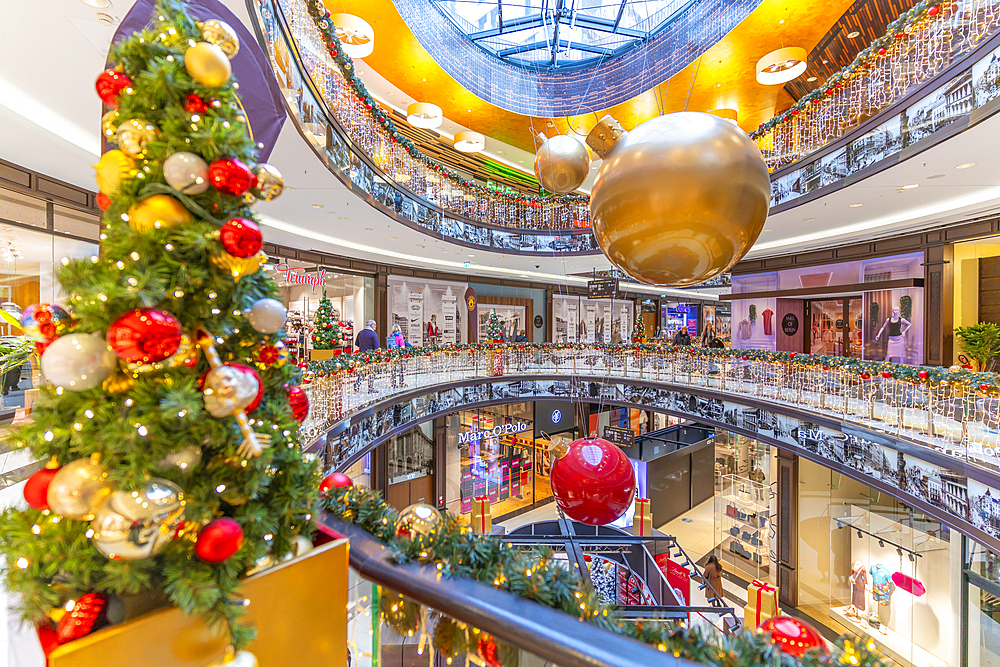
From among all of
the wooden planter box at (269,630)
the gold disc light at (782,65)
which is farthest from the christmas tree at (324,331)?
the gold disc light at (782,65)

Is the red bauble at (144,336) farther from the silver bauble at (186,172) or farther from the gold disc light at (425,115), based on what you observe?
the gold disc light at (425,115)

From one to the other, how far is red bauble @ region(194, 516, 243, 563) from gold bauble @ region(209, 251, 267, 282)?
0.70 metres

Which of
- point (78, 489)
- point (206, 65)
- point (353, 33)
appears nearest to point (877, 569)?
point (78, 489)

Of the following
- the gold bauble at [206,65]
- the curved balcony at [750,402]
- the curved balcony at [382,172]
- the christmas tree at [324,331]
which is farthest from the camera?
the christmas tree at [324,331]

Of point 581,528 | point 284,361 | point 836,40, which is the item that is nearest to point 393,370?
point 581,528

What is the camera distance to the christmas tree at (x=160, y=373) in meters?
1.07

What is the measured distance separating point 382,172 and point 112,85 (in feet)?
24.8

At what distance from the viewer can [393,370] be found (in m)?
9.95

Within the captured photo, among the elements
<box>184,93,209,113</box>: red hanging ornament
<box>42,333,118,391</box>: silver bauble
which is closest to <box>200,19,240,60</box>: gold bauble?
<box>184,93,209,113</box>: red hanging ornament

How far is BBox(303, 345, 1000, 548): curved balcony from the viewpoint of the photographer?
19.3 feet

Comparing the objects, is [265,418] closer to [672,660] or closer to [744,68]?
[672,660]

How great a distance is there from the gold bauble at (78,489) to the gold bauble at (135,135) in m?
0.84

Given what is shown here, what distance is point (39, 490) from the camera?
1.10 metres

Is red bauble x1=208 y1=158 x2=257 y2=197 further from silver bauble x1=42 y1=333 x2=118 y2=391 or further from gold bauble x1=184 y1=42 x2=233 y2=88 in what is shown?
silver bauble x1=42 y1=333 x2=118 y2=391
